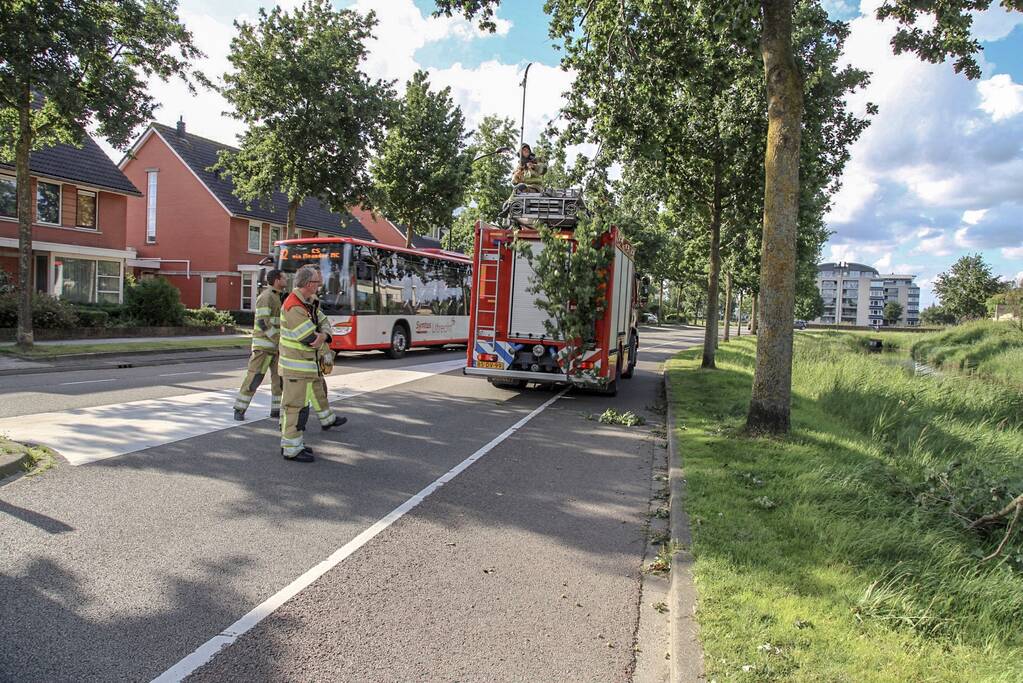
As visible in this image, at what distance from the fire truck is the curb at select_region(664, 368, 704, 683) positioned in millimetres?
5490

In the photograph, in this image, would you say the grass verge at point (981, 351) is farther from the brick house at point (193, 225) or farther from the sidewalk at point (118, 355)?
the brick house at point (193, 225)

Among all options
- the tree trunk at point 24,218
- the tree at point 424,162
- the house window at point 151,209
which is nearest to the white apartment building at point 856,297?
the tree at point 424,162

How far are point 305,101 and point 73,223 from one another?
12067 millimetres

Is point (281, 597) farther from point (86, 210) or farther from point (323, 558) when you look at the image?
point (86, 210)

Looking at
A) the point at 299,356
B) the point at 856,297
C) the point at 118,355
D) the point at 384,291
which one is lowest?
the point at 118,355

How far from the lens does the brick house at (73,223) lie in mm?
23875

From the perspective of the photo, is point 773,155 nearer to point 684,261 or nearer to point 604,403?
point 604,403

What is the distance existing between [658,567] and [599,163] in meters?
11.2

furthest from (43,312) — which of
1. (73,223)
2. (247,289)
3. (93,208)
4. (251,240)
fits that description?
(251,240)

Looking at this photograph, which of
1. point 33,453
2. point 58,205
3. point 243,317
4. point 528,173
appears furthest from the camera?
point 243,317

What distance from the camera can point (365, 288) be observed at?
58.7ft

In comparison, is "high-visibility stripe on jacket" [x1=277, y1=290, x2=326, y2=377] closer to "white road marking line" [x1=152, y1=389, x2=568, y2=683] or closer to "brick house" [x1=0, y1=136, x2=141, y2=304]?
"white road marking line" [x1=152, y1=389, x2=568, y2=683]

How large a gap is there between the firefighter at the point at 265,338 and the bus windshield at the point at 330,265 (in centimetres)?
891

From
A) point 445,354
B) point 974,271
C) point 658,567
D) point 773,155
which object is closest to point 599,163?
point 773,155
